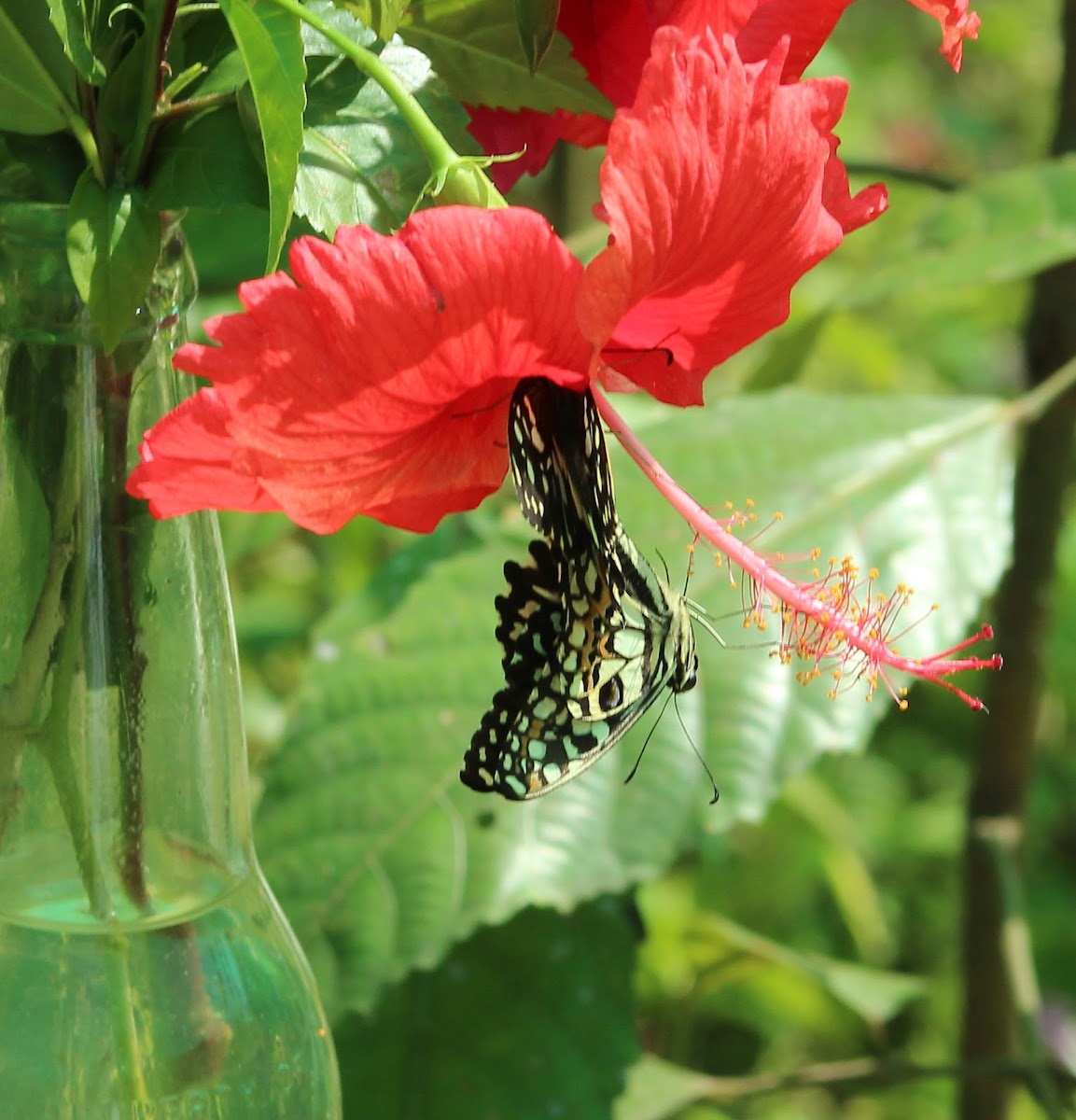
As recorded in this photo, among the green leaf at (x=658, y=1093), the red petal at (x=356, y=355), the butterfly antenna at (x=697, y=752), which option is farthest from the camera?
the green leaf at (x=658, y=1093)

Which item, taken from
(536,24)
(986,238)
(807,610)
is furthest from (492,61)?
(986,238)

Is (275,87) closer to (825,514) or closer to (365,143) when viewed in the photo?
(365,143)

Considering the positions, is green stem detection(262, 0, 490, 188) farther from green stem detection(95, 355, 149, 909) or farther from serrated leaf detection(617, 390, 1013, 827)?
serrated leaf detection(617, 390, 1013, 827)

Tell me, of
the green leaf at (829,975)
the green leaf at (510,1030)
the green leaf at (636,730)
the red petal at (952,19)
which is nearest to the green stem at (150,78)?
the red petal at (952,19)

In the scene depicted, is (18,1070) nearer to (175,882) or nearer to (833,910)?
(175,882)

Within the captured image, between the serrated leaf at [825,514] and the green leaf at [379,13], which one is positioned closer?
the green leaf at [379,13]

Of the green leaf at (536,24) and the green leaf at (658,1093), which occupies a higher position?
the green leaf at (536,24)

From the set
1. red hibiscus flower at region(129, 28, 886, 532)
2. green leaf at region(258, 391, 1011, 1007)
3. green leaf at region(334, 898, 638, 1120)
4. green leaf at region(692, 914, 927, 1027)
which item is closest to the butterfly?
red hibiscus flower at region(129, 28, 886, 532)

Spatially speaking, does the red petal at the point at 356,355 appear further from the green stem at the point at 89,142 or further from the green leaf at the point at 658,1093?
the green leaf at the point at 658,1093
